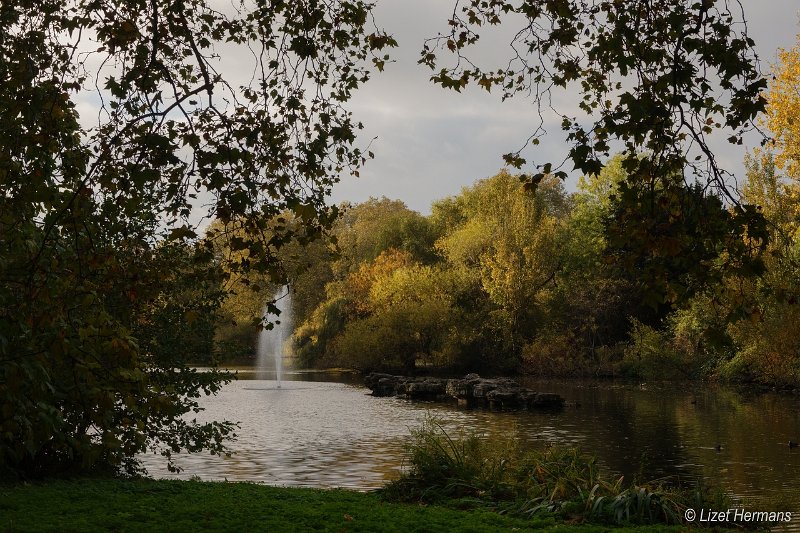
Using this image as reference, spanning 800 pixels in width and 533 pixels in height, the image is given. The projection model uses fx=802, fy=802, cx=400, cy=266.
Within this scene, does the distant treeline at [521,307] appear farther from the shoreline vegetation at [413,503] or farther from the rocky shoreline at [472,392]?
the shoreline vegetation at [413,503]

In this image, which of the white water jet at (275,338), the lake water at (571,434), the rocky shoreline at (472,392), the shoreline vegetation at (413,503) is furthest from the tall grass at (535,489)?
the white water jet at (275,338)

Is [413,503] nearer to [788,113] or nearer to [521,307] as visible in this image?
[788,113]

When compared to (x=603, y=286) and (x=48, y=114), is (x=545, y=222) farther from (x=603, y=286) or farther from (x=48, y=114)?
(x=48, y=114)

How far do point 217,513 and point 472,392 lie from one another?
25.7m

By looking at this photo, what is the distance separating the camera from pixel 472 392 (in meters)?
34.6

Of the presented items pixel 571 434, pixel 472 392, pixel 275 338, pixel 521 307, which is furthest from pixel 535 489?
pixel 275 338

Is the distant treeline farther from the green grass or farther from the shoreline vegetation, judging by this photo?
the green grass

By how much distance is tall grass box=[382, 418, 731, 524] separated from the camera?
10102 mm

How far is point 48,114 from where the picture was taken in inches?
317

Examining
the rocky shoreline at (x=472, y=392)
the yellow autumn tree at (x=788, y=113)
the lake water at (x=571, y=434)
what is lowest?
the lake water at (x=571, y=434)

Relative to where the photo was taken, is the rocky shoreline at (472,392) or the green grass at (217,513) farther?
the rocky shoreline at (472,392)

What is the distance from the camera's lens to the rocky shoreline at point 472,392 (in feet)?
100

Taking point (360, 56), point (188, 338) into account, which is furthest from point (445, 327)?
point (360, 56)

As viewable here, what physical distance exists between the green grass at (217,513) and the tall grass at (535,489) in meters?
0.65
